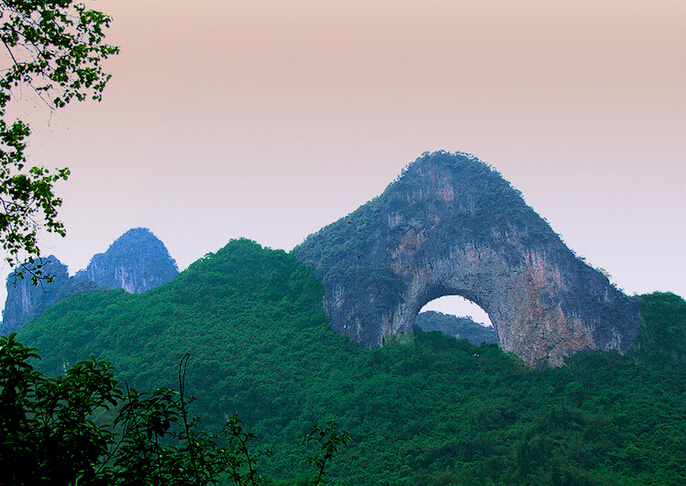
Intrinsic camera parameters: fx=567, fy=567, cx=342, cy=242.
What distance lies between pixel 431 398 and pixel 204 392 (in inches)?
407

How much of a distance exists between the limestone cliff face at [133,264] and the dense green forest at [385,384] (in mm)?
15411

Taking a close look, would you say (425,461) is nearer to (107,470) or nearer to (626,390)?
(626,390)

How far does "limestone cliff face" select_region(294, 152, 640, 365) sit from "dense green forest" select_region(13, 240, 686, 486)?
3.23 ft

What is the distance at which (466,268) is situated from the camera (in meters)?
29.3

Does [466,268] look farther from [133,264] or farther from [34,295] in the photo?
[133,264]

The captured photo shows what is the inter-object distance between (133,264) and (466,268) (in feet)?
110

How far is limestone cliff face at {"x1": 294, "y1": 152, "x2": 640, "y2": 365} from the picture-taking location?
1049 inches

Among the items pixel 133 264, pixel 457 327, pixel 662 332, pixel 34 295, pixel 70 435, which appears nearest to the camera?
pixel 70 435

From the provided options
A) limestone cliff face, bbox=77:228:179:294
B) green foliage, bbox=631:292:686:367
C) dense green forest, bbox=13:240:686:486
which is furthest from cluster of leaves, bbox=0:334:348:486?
limestone cliff face, bbox=77:228:179:294

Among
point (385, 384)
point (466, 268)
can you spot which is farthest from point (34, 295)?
point (466, 268)

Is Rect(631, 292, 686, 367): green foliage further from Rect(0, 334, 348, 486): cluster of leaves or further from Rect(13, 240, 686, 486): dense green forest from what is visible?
Rect(0, 334, 348, 486): cluster of leaves

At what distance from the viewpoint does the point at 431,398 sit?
2505cm

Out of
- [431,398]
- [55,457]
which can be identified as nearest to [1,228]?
[55,457]

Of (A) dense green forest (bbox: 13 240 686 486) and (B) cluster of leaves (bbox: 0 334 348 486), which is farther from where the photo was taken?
(A) dense green forest (bbox: 13 240 686 486)
